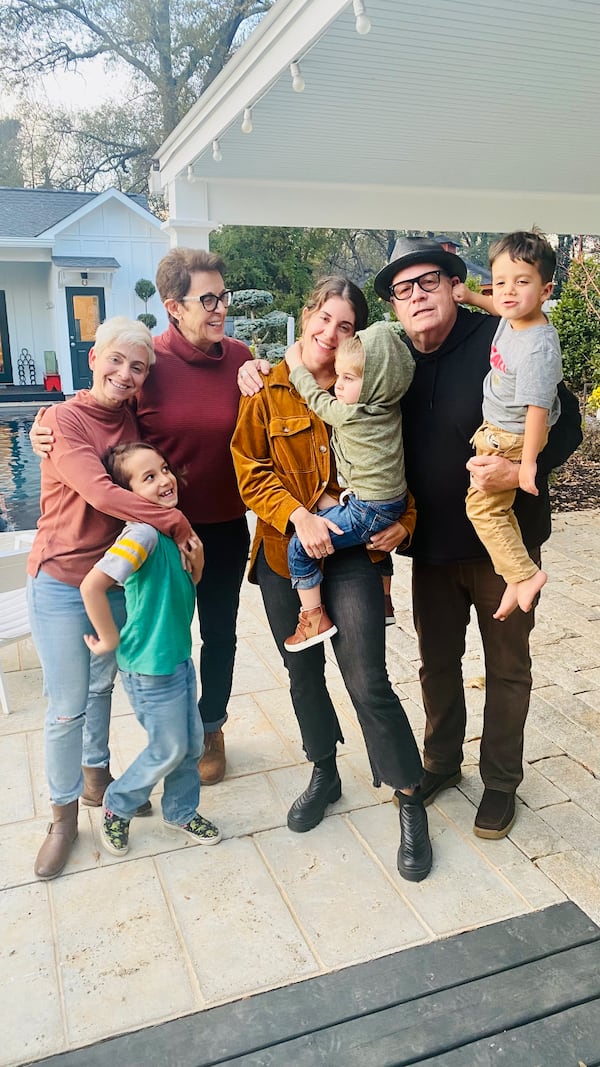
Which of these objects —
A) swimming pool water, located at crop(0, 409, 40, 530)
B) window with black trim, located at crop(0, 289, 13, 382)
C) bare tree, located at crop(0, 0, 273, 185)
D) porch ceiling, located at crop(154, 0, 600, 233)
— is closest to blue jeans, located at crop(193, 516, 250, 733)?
porch ceiling, located at crop(154, 0, 600, 233)

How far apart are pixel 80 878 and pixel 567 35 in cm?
433

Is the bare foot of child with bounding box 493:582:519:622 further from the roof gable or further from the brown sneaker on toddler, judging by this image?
the roof gable

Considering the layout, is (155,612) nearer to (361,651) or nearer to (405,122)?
(361,651)

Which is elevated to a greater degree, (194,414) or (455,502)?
(194,414)

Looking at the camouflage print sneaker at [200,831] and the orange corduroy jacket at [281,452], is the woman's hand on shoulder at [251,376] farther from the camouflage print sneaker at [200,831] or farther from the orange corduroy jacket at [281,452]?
the camouflage print sneaker at [200,831]

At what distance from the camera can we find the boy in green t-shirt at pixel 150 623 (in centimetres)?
210

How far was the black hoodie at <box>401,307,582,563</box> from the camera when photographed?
2.21 m

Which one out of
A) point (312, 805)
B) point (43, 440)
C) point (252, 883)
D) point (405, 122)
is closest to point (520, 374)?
point (43, 440)

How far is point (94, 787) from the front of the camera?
272 cm

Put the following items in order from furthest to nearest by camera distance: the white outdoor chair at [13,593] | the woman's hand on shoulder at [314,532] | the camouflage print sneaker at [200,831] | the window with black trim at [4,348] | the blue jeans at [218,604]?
the window with black trim at [4,348], the white outdoor chair at [13,593], the blue jeans at [218,604], the camouflage print sneaker at [200,831], the woman's hand on shoulder at [314,532]

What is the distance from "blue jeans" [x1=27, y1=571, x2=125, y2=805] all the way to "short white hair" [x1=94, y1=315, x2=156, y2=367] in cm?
68

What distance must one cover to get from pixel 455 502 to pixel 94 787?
5.23ft

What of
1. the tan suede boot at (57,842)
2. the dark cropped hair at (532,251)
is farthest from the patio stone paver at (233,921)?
the dark cropped hair at (532,251)

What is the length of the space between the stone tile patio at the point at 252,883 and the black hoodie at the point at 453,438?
98cm
